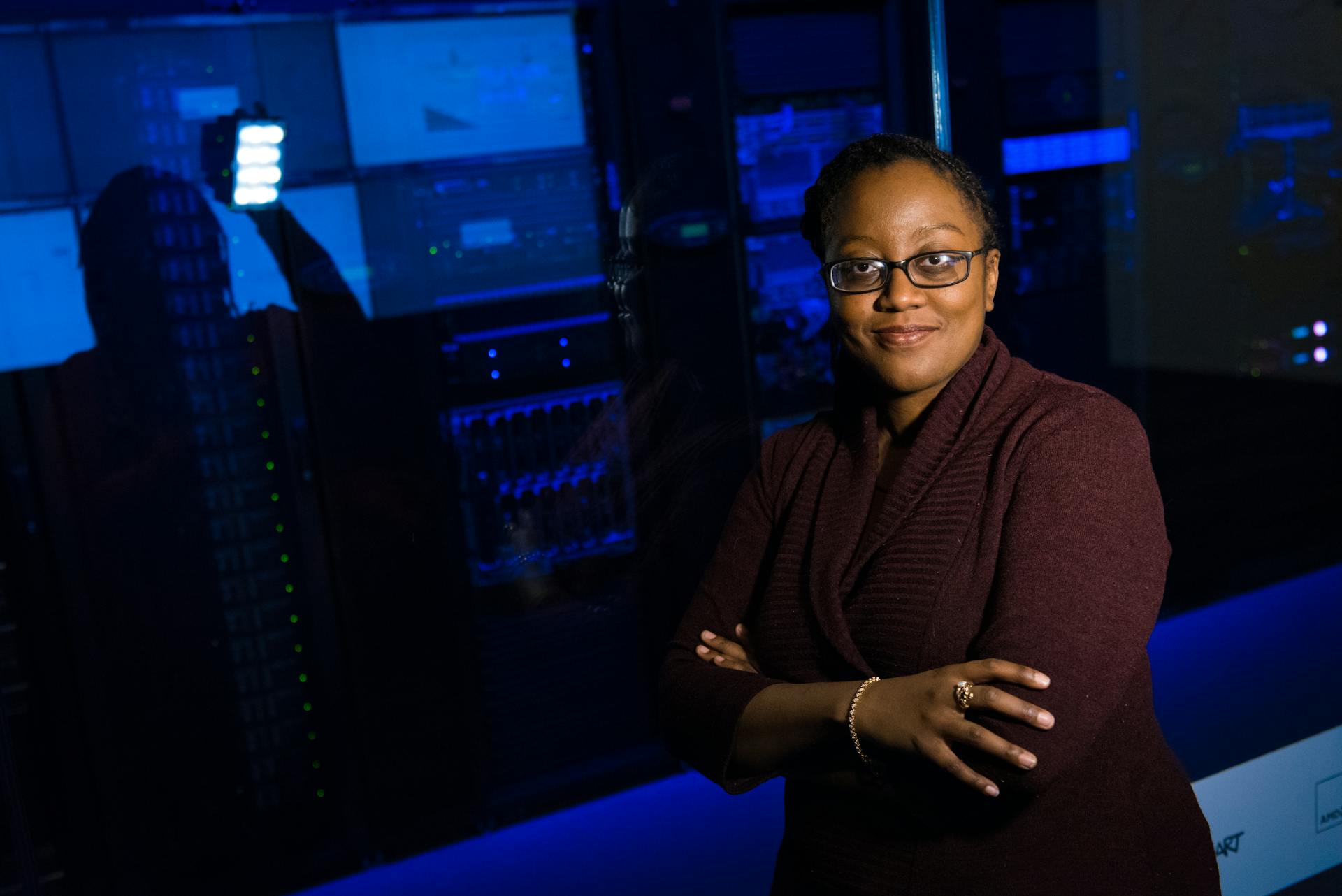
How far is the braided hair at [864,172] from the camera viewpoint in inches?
49.2

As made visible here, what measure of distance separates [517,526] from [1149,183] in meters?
2.13

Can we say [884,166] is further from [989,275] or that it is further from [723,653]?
[723,653]

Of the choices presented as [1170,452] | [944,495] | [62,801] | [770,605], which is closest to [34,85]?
[62,801]

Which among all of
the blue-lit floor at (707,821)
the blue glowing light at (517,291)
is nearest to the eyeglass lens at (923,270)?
the blue glowing light at (517,291)

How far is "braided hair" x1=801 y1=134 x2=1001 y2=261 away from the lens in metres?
1.25

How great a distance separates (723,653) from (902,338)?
43cm

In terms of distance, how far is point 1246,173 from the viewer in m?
3.50

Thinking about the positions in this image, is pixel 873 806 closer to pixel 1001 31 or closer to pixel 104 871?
pixel 104 871

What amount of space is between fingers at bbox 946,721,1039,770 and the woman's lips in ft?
1.39

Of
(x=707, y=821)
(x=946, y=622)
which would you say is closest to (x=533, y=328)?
(x=707, y=821)

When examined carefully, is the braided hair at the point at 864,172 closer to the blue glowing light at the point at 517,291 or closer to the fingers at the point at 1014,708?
the fingers at the point at 1014,708

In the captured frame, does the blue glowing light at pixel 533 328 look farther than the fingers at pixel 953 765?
Yes

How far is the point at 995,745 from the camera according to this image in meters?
1.01

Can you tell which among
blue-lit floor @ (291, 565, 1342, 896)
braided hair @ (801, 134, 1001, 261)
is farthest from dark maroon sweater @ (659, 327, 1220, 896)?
blue-lit floor @ (291, 565, 1342, 896)
